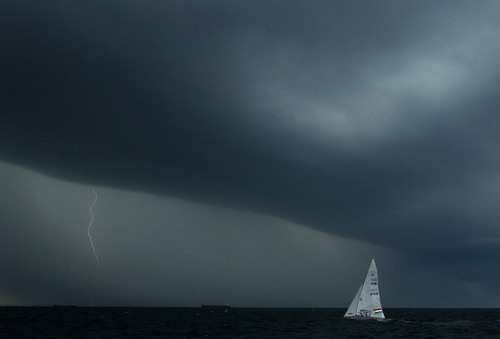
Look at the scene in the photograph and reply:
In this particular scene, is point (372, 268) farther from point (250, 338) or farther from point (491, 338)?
point (250, 338)

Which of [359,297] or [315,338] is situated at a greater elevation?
[359,297]

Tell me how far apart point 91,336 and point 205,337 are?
20.5m

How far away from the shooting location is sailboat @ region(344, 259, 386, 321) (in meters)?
122

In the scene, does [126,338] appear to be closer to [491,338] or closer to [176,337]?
[176,337]

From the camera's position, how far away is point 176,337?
9600 centimetres

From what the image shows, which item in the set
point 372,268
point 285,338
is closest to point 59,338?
point 285,338

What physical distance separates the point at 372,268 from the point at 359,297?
8206 mm

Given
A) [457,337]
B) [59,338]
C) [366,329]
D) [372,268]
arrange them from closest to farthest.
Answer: [59,338], [457,337], [366,329], [372,268]

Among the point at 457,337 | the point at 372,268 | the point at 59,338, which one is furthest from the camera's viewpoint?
the point at 372,268

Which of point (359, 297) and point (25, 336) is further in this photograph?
point (359, 297)

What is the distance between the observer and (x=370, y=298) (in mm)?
124500

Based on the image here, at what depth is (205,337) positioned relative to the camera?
315 ft

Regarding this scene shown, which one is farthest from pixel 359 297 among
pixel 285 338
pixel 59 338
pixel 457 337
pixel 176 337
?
pixel 59 338

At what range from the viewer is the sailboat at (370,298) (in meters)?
122
